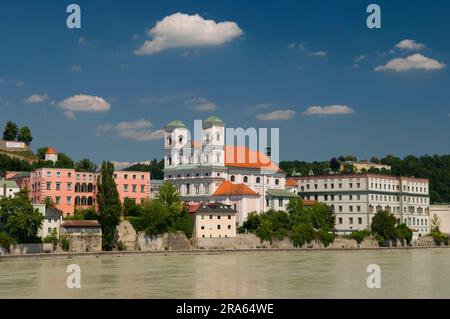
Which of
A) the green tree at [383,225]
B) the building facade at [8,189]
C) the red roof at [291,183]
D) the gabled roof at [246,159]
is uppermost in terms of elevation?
the gabled roof at [246,159]

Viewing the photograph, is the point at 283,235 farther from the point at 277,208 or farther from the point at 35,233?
the point at 35,233

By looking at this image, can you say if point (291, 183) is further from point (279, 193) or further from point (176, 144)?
point (176, 144)

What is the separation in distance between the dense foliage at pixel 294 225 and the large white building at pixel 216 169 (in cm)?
435

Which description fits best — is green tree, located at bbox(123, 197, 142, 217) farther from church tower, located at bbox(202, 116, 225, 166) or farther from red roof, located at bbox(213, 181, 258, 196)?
church tower, located at bbox(202, 116, 225, 166)

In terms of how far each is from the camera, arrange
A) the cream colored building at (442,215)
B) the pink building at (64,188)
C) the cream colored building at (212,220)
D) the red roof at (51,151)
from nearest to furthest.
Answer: the pink building at (64,188) → the cream colored building at (212,220) → the red roof at (51,151) → the cream colored building at (442,215)

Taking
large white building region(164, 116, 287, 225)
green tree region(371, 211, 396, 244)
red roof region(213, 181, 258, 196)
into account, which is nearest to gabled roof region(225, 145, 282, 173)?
large white building region(164, 116, 287, 225)

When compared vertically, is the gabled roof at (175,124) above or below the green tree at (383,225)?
above

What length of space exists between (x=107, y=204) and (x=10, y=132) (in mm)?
61655

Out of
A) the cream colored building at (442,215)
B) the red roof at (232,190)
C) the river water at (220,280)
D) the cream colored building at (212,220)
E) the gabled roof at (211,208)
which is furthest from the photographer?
the cream colored building at (442,215)

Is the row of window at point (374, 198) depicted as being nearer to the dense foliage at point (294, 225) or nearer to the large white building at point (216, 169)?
the large white building at point (216, 169)

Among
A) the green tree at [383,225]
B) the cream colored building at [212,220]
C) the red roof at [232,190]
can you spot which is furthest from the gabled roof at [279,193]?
the cream colored building at [212,220]

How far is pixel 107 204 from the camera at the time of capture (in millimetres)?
82875

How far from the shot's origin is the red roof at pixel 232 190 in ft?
339
